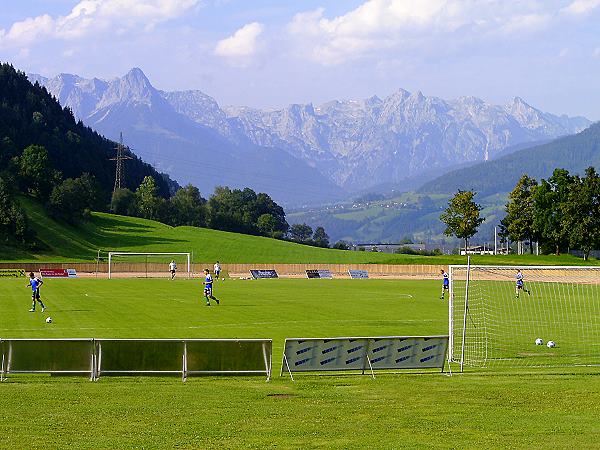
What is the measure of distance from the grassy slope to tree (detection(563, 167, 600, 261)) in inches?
176

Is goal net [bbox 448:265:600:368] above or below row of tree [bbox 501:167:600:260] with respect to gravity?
below

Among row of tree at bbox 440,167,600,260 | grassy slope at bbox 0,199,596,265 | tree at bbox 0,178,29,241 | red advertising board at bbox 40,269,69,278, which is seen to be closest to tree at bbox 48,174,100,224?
grassy slope at bbox 0,199,596,265

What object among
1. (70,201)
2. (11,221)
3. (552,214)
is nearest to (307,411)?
(552,214)

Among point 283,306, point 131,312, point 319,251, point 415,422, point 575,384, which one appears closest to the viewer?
point 415,422

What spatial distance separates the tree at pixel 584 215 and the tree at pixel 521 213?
7.87m

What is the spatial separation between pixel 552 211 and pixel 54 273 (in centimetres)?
7559

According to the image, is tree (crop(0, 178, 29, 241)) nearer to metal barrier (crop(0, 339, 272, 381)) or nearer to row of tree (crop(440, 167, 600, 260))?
row of tree (crop(440, 167, 600, 260))

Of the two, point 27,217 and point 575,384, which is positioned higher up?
point 27,217

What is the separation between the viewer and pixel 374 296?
6931 cm

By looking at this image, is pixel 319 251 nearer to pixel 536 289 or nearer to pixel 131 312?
pixel 536 289

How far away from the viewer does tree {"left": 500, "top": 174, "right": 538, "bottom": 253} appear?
505 feet


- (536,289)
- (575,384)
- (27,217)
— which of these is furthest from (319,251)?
(575,384)

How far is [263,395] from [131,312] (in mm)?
28458

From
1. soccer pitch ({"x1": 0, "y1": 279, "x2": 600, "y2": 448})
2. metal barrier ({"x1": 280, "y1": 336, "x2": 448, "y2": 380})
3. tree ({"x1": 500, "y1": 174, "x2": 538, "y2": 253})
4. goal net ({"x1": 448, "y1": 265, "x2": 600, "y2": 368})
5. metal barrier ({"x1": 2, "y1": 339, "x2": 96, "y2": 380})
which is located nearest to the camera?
soccer pitch ({"x1": 0, "y1": 279, "x2": 600, "y2": 448})
